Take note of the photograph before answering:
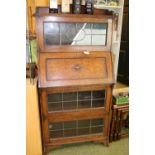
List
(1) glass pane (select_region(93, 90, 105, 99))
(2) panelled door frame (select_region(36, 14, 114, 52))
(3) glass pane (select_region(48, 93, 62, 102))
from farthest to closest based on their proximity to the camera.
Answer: (1) glass pane (select_region(93, 90, 105, 99)) < (3) glass pane (select_region(48, 93, 62, 102)) < (2) panelled door frame (select_region(36, 14, 114, 52))

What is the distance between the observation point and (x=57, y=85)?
1.66 meters

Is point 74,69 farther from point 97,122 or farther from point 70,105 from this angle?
point 97,122

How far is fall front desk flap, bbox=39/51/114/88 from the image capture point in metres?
1.64

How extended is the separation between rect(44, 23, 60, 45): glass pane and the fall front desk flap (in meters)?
0.12

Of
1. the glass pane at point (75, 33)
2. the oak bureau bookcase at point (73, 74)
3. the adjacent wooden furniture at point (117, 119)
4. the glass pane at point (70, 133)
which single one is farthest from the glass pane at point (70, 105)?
the glass pane at point (75, 33)

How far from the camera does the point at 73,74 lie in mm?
1697

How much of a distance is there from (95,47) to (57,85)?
20.9 inches

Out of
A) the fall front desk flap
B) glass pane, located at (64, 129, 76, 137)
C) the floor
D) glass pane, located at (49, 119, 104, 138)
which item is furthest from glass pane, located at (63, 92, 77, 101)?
the floor

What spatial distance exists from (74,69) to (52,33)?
392 mm

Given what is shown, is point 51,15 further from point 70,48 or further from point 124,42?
point 124,42

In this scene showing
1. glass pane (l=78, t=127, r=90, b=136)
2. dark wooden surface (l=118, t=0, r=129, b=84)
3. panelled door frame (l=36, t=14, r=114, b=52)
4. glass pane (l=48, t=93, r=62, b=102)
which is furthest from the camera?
dark wooden surface (l=118, t=0, r=129, b=84)

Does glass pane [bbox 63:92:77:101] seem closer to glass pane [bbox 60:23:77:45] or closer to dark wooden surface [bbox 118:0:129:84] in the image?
glass pane [bbox 60:23:77:45]

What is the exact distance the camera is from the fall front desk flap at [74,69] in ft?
5.38
